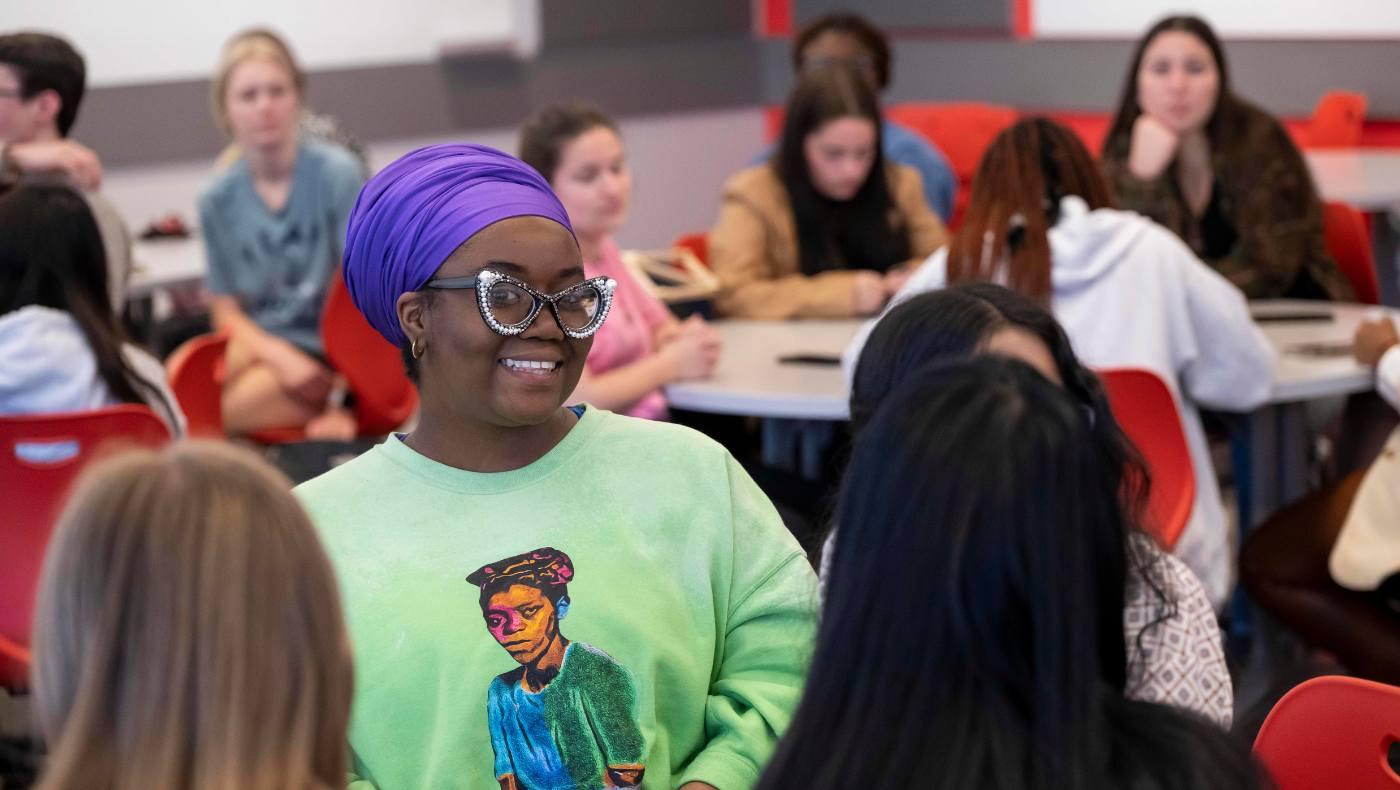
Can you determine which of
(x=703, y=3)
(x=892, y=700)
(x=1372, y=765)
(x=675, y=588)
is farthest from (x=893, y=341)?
(x=703, y=3)

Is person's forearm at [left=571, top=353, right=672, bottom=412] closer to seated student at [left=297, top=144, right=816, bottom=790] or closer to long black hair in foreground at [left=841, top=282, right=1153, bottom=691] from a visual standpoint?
long black hair in foreground at [left=841, top=282, right=1153, bottom=691]

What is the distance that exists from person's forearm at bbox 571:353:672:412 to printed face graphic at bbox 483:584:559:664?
158cm

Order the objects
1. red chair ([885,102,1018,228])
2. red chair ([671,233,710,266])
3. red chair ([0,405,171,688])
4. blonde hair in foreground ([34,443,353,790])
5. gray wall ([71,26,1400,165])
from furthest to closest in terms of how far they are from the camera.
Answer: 1. red chair ([885,102,1018,228])
2. gray wall ([71,26,1400,165])
3. red chair ([671,233,710,266])
4. red chair ([0,405,171,688])
5. blonde hair in foreground ([34,443,353,790])

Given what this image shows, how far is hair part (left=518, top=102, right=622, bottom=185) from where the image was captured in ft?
10.5

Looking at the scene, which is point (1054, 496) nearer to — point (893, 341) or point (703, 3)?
point (893, 341)

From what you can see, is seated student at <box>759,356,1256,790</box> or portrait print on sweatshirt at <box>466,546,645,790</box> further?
portrait print on sweatshirt at <box>466,546,645,790</box>

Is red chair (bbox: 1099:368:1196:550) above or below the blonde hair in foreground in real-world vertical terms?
below

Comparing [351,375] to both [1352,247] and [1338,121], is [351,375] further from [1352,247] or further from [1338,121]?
[1338,121]

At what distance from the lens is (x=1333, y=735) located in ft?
4.68

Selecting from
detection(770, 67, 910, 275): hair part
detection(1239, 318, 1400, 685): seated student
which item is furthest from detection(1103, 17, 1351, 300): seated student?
detection(1239, 318, 1400, 685): seated student

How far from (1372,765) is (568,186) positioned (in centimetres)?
210

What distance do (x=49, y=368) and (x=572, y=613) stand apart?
1.74 meters

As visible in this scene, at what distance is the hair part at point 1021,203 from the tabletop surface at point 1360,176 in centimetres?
143

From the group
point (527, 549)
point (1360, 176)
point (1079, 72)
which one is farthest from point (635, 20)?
point (527, 549)
